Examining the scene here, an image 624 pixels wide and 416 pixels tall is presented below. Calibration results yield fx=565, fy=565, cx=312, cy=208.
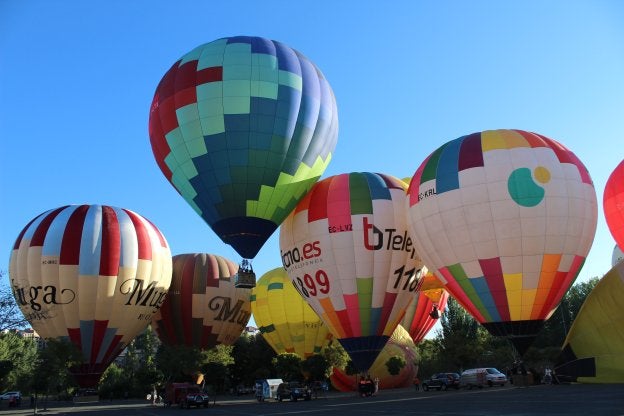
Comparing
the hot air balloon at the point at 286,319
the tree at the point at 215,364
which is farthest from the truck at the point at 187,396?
the hot air balloon at the point at 286,319

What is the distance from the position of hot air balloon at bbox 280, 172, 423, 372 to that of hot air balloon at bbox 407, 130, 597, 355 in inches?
102

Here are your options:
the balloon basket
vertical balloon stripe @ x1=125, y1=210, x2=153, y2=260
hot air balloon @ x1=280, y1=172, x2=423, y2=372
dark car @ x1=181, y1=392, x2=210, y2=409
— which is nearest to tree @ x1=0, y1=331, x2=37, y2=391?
vertical balloon stripe @ x1=125, y1=210, x2=153, y2=260

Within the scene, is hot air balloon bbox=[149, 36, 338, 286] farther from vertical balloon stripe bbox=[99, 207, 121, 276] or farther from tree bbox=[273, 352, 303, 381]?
tree bbox=[273, 352, 303, 381]

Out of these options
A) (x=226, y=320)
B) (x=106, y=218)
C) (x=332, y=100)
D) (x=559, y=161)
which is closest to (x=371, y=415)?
(x=559, y=161)

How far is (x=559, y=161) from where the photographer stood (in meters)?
20.3

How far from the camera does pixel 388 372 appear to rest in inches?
1182

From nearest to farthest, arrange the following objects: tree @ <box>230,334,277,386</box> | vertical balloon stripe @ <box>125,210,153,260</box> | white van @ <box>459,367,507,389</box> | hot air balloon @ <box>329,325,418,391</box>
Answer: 1. white van @ <box>459,367,507,389</box>
2. vertical balloon stripe @ <box>125,210,153,260</box>
3. hot air balloon @ <box>329,325,418,391</box>
4. tree @ <box>230,334,277,386</box>

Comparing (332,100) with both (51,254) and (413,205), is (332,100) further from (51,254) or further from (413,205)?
(51,254)

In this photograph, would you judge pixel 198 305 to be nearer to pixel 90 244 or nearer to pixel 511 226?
pixel 90 244

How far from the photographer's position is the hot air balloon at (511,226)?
19516 millimetres

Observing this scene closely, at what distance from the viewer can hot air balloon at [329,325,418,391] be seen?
30.0m

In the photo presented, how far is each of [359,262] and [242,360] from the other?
2342 cm

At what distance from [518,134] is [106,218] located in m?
19.3

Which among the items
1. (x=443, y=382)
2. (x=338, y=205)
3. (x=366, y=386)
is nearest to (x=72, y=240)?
(x=338, y=205)
